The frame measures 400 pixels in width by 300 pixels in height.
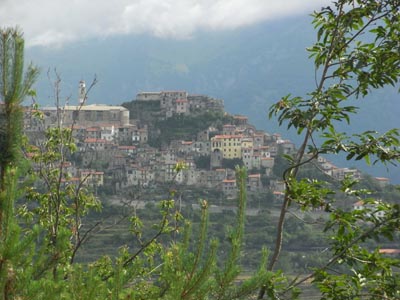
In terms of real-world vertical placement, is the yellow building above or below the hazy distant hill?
below

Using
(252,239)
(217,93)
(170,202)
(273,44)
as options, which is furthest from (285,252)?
(273,44)

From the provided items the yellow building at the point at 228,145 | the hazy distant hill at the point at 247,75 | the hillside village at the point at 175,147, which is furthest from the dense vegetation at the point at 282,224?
the hazy distant hill at the point at 247,75

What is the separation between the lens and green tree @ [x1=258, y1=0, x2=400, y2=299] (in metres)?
2.21

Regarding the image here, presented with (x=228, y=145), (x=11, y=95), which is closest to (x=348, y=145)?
(x=11, y=95)

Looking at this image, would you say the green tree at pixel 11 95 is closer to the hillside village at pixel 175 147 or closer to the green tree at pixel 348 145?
the green tree at pixel 348 145

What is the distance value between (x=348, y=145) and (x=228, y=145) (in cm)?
4323

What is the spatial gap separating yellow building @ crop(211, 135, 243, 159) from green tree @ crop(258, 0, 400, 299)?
42663mm

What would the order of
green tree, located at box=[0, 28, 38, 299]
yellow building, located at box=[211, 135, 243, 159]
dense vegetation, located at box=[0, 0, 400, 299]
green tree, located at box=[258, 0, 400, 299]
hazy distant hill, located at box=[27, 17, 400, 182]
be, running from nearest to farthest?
1. dense vegetation, located at box=[0, 0, 400, 299]
2. green tree, located at box=[0, 28, 38, 299]
3. green tree, located at box=[258, 0, 400, 299]
4. yellow building, located at box=[211, 135, 243, 159]
5. hazy distant hill, located at box=[27, 17, 400, 182]

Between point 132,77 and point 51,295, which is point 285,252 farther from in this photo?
point 132,77

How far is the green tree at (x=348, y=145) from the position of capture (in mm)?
2211

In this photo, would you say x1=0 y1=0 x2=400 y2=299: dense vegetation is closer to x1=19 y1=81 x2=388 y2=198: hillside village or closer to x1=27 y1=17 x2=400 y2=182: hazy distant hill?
x1=19 y1=81 x2=388 y2=198: hillside village

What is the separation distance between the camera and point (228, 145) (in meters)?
45.5

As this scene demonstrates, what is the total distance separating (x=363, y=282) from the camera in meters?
2.20

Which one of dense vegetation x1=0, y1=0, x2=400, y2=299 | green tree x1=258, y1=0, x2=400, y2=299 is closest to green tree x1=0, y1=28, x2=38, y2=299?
dense vegetation x1=0, y1=0, x2=400, y2=299
